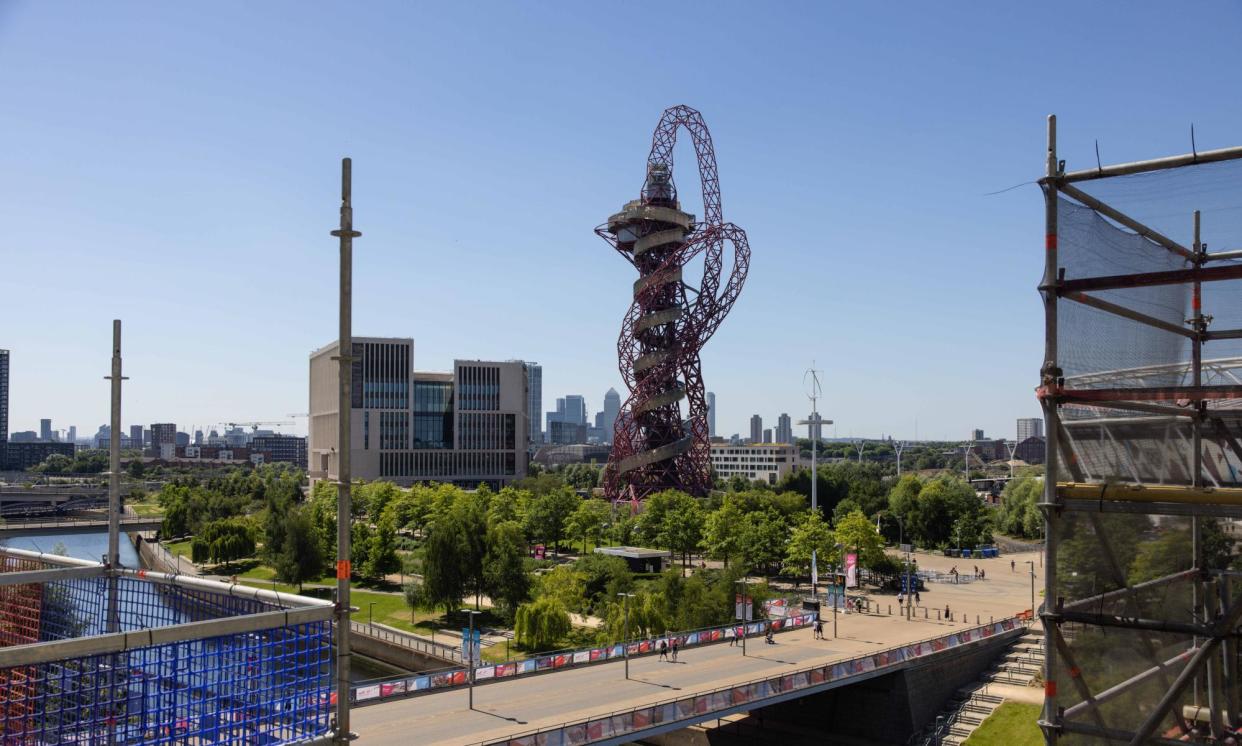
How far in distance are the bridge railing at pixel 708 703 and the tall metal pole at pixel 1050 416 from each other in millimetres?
15584

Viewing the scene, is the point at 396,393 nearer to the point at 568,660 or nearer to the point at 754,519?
the point at 754,519

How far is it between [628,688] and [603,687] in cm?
89

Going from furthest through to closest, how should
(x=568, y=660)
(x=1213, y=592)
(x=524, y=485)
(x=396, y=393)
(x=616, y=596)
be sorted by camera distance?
(x=396, y=393)
(x=524, y=485)
(x=616, y=596)
(x=568, y=660)
(x=1213, y=592)

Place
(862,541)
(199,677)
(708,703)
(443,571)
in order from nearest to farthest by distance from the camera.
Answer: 1. (199,677)
2. (708,703)
3. (443,571)
4. (862,541)

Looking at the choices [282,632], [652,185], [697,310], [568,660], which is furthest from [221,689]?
[652,185]

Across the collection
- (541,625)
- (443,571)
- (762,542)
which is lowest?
(541,625)

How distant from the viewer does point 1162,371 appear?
1622 centimetres

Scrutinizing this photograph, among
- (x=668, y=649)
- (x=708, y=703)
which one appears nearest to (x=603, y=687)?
(x=708, y=703)

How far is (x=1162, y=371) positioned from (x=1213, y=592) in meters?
3.64

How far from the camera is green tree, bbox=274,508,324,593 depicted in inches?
2515

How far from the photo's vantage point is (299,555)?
6406cm

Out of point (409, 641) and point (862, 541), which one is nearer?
point (409, 641)

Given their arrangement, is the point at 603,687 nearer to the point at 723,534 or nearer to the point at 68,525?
the point at 723,534

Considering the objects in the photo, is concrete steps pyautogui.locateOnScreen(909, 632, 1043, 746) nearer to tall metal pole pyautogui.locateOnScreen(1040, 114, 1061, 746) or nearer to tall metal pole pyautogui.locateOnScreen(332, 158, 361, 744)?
tall metal pole pyautogui.locateOnScreen(1040, 114, 1061, 746)
